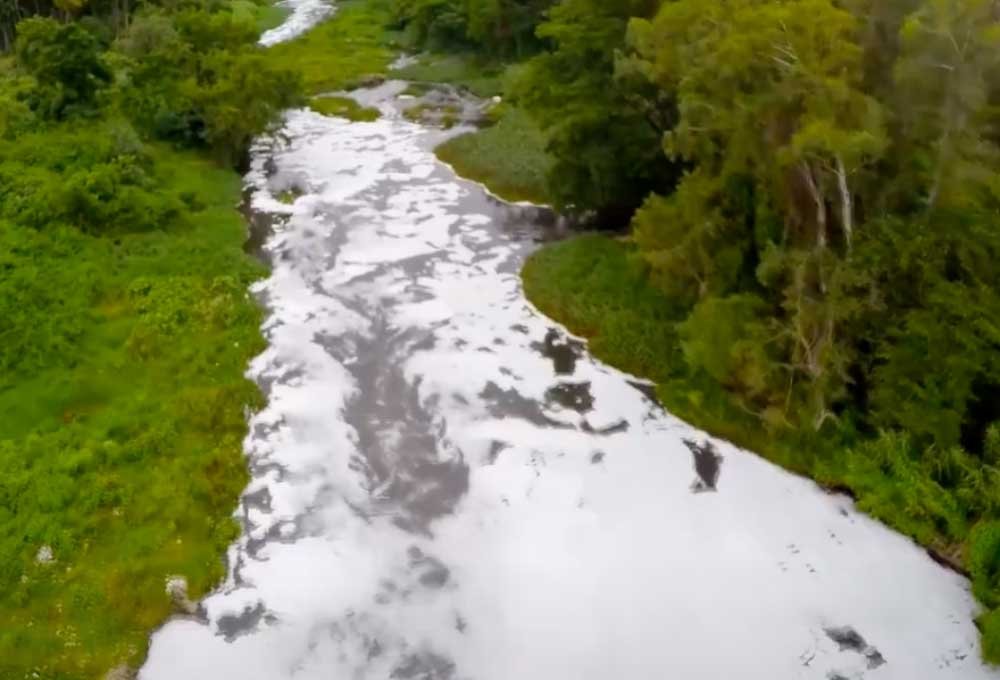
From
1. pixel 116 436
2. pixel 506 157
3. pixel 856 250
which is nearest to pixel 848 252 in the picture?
pixel 856 250

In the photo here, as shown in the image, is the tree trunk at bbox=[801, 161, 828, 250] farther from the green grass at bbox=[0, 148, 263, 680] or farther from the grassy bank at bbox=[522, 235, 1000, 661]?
the green grass at bbox=[0, 148, 263, 680]

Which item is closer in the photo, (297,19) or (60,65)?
(60,65)

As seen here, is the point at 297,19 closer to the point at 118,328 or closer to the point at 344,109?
the point at 344,109

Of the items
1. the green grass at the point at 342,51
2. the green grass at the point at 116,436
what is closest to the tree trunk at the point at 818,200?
the green grass at the point at 116,436

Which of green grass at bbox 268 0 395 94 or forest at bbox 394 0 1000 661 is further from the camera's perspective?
green grass at bbox 268 0 395 94

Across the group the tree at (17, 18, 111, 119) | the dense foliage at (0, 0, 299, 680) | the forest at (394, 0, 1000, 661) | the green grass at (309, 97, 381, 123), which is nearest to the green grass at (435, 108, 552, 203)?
the green grass at (309, 97, 381, 123)
